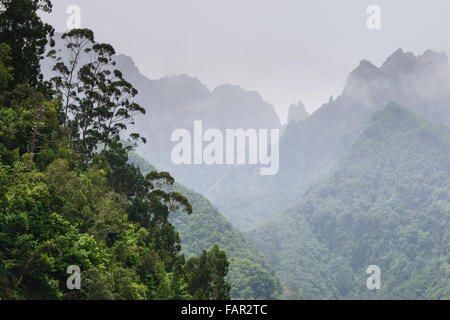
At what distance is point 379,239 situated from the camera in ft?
541

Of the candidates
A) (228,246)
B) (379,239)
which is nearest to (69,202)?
(228,246)

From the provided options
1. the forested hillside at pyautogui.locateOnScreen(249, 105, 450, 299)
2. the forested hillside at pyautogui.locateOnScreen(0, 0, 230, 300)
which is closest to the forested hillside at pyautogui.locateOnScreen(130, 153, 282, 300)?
the forested hillside at pyautogui.locateOnScreen(249, 105, 450, 299)

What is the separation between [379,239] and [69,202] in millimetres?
157557

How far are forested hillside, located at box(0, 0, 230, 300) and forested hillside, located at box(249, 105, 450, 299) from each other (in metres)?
92.5

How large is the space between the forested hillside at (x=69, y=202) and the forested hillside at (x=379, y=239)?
9251 cm

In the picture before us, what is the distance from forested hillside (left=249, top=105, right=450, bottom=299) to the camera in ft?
445

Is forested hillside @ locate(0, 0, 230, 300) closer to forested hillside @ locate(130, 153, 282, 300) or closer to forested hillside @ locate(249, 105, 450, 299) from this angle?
forested hillside @ locate(130, 153, 282, 300)

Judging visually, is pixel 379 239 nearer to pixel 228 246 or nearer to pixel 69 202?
pixel 228 246

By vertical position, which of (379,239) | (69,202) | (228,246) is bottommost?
(69,202)

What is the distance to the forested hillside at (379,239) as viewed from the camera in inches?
5344

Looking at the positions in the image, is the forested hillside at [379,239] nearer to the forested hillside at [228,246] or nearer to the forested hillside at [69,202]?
the forested hillside at [228,246]

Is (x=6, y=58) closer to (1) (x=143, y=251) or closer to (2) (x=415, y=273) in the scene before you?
(1) (x=143, y=251)

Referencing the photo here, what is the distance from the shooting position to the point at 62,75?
1666 inches
